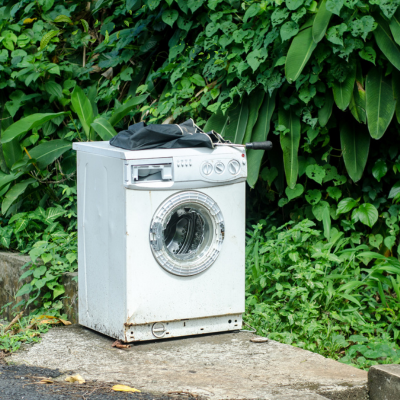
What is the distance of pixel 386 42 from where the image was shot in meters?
4.15

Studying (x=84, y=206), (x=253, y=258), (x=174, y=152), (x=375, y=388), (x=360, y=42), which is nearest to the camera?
(x=375, y=388)

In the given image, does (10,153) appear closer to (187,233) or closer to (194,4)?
(194,4)

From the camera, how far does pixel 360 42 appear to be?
409 centimetres

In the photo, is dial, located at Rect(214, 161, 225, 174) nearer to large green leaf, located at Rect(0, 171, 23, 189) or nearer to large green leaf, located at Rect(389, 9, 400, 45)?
large green leaf, located at Rect(389, 9, 400, 45)

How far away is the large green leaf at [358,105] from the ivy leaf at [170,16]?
1.68 meters

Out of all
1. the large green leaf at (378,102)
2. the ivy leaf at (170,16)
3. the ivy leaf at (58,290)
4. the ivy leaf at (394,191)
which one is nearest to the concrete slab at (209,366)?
the ivy leaf at (58,290)

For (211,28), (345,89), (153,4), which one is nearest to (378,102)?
(345,89)

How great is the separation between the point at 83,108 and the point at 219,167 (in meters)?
2.16

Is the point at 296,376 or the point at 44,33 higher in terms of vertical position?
the point at 44,33

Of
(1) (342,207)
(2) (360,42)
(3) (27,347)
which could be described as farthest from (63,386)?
(2) (360,42)

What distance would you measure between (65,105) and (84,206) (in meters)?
2.58

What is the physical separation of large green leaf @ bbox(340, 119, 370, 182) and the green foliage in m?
0.46

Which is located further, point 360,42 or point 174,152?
point 360,42

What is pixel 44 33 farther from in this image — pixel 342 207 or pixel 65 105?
pixel 342 207
